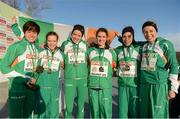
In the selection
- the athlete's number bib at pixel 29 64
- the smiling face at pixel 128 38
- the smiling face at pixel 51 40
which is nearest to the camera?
the athlete's number bib at pixel 29 64

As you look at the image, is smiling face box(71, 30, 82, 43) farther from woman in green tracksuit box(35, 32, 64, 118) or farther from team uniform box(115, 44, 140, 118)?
team uniform box(115, 44, 140, 118)

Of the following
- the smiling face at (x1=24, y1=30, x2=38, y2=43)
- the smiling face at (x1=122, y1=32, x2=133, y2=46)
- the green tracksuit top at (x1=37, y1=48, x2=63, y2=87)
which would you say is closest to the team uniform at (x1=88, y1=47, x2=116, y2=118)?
the smiling face at (x1=122, y1=32, x2=133, y2=46)

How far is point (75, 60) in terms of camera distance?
5508 mm

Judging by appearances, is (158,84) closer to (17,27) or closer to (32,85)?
(32,85)

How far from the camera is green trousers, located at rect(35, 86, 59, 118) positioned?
5.34 metres

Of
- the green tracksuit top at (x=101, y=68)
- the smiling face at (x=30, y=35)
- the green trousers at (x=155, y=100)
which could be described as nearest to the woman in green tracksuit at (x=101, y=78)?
the green tracksuit top at (x=101, y=68)

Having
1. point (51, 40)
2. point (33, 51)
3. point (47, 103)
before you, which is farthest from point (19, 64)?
point (47, 103)

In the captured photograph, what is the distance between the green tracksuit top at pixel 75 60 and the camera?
5.48 m

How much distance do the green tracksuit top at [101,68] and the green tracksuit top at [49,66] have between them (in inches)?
23.4

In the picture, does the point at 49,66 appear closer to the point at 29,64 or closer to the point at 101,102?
the point at 29,64

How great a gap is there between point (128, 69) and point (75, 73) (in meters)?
0.96

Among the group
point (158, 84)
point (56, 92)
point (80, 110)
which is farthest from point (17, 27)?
point (158, 84)

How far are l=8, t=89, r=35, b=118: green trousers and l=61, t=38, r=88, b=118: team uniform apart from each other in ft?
3.39

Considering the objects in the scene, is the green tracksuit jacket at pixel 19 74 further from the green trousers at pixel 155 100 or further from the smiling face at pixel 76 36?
the green trousers at pixel 155 100
